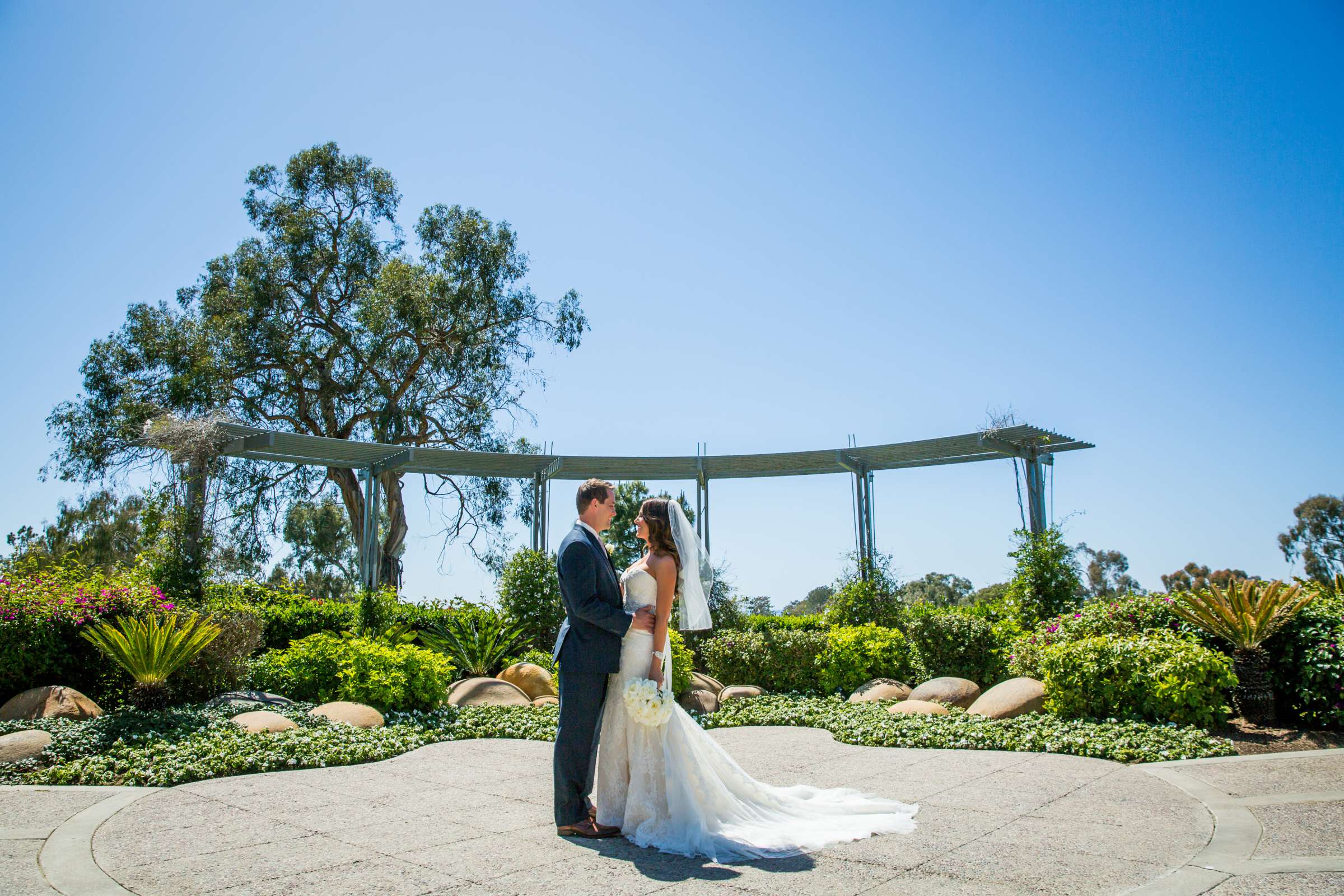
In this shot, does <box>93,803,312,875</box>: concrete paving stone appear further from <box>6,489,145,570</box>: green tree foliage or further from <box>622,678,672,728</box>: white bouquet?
<box>6,489,145,570</box>: green tree foliage

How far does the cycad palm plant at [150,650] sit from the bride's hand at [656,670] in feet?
19.5

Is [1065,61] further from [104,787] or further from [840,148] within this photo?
[104,787]

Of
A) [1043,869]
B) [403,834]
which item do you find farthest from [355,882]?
[1043,869]

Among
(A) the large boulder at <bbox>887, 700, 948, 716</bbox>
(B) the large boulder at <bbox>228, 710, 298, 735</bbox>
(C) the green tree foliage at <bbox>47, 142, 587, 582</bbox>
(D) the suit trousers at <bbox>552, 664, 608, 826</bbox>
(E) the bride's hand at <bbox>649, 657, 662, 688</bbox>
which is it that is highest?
(C) the green tree foliage at <bbox>47, 142, 587, 582</bbox>

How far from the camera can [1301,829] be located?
3.84 metres

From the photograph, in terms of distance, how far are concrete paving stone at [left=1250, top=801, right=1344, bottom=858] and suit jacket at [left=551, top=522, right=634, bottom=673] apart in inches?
119

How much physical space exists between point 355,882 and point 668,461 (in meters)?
11.4

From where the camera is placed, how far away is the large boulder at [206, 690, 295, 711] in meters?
8.36

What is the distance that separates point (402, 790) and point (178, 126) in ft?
36.8

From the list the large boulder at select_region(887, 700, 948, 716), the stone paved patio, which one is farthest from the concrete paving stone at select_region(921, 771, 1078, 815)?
the large boulder at select_region(887, 700, 948, 716)

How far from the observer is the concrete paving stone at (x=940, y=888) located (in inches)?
123

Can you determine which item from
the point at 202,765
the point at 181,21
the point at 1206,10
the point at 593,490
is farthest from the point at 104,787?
the point at 1206,10

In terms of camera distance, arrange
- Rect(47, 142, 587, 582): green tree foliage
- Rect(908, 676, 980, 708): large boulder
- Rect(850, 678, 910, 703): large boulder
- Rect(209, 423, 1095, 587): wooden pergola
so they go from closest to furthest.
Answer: Rect(908, 676, 980, 708): large boulder, Rect(850, 678, 910, 703): large boulder, Rect(209, 423, 1095, 587): wooden pergola, Rect(47, 142, 587, 582): green tree foliage

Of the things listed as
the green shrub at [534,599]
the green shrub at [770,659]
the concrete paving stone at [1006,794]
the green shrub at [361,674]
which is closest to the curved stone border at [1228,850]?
the concrete paving stone at [1006,794]
